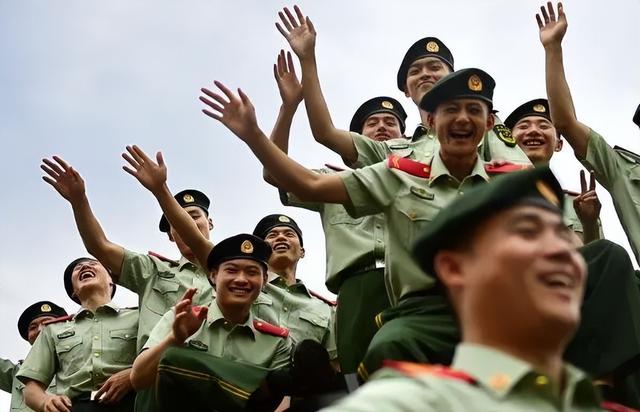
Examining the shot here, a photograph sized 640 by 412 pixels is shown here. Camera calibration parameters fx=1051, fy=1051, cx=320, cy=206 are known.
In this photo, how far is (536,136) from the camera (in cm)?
611

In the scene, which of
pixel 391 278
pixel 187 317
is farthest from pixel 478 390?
pixel 187 317

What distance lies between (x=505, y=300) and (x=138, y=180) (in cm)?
452

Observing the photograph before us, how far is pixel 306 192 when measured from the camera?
4.17 metres

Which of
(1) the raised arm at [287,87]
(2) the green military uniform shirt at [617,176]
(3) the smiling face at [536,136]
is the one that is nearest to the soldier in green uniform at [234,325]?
(1) the raised arm at [287,87]

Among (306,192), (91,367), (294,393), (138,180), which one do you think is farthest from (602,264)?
(91,367)

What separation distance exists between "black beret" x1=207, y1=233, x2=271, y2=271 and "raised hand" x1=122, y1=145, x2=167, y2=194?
0.61m

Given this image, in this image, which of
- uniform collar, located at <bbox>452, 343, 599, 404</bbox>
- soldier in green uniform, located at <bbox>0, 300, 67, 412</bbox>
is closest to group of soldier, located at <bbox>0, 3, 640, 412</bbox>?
uniform collar, located at <bbox>452, 343, 599, 404</bbox>

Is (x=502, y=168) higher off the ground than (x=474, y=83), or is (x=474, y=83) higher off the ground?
(x=474, y=83)

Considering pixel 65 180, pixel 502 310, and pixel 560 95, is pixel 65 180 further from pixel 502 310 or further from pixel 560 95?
pixel 502 310

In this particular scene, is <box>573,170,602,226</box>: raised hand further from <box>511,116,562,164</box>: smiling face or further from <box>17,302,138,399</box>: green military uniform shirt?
<box>17,302,138,399</box>: green military uniform shirt

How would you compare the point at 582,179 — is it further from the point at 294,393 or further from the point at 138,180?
the point at 138,180

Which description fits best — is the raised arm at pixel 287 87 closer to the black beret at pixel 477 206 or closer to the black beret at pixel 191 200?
the black beret at pixel 191 200

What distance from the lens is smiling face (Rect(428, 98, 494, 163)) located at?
433cm

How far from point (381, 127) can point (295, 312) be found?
139 centimetres
